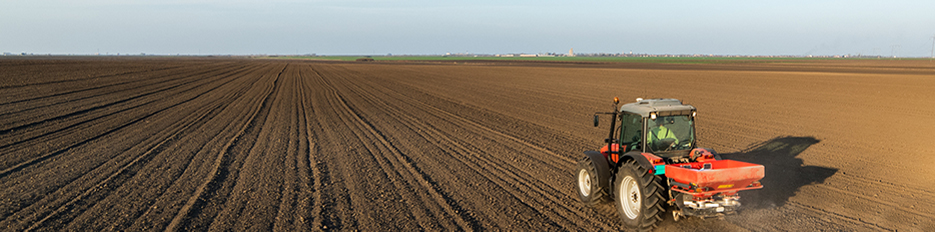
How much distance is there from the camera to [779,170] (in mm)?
8922

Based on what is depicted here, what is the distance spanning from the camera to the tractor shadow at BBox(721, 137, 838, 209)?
715 cm

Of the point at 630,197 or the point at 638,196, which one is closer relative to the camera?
the point at 638,196

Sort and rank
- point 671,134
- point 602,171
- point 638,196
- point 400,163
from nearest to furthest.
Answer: point 638,196
point 671,134
point 602,171
point 400,163

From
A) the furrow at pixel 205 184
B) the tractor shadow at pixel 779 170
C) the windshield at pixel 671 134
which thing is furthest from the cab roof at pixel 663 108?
the furrow at pixel 205 184

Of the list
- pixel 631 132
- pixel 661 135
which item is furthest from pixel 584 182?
pixel 661 135

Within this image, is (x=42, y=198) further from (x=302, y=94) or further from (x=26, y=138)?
(x=302, y=94)

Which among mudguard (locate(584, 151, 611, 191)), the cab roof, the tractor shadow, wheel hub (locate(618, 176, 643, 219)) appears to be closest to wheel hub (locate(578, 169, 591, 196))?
mudguard (locate(584, 151, 611, 191))

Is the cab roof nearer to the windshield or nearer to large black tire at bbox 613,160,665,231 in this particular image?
the windshield

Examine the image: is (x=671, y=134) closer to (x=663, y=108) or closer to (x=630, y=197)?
(x=663, y=108)

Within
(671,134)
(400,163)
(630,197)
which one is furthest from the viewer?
(400,163)

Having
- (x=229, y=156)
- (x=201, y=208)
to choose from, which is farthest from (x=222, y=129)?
(x=201, y=208)

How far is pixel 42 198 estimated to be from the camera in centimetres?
704

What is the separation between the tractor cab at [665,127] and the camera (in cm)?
584

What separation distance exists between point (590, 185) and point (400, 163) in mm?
4022
